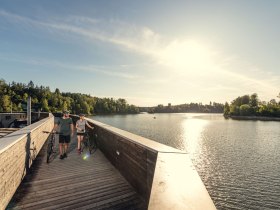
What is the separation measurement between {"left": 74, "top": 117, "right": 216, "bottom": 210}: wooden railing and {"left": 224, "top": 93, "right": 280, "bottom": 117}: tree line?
480ft

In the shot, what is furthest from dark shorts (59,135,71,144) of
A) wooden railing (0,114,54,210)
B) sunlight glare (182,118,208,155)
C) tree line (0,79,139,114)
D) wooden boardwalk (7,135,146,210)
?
tree line (0,79,139,114)

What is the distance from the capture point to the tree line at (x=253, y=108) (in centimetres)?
13388

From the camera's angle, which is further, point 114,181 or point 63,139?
point 63,139

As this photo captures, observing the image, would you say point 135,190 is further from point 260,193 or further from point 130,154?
point 260,193

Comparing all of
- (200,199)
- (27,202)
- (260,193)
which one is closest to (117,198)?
(27,202)

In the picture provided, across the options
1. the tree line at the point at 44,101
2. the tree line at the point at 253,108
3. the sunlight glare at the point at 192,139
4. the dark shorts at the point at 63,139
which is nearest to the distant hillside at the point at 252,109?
the tree line at the point at 253,108

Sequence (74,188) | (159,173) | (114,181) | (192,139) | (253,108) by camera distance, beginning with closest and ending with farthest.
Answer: (159,173) → (74,188) → (114,181) → (192,139) → (253,108)

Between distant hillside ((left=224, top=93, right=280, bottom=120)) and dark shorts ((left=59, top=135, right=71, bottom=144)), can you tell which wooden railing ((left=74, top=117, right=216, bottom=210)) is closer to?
dark shorts ((left=59, top=135, right=71, bottom=144))

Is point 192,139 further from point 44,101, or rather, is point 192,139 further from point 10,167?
point 44,101

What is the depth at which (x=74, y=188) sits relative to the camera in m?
6.31

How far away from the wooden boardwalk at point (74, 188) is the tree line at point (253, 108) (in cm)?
14678

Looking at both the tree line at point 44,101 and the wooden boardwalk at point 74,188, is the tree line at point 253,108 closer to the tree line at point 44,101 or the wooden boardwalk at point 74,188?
the tree line at point 44,101

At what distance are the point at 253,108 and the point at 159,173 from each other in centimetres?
15948

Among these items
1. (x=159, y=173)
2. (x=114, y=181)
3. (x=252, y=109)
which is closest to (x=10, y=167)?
(x=114, y=181)
